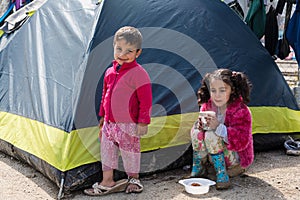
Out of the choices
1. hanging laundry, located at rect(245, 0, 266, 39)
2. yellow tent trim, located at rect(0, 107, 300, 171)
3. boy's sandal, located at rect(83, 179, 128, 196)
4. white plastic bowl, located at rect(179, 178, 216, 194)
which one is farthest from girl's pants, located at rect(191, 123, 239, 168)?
hanging laundry, located at rect(245, 0, 266, 39)

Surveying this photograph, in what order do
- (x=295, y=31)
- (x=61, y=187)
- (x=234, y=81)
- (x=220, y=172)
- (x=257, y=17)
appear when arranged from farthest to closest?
(x=257, y=17)
(x=295, y=31)
(x=234, y=81)
(x=220, y=172)
(x=61, y=187)

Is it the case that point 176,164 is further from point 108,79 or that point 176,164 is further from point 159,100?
point 108,79

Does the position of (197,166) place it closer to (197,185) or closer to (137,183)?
(197,185)

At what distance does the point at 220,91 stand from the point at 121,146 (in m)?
0.77

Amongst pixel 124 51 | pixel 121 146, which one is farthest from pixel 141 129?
pixel 124 51

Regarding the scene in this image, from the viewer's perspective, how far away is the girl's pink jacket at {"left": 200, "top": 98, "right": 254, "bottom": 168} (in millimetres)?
3107

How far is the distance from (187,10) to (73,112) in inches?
51.7

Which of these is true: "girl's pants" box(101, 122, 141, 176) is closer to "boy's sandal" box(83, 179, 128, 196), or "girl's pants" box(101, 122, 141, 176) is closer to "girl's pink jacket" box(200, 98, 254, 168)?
"boy's sandal" box(83, 179, 128, 196)

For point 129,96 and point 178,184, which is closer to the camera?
point 129,96

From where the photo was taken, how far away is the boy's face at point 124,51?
3029 mm

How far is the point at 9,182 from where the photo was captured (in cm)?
338

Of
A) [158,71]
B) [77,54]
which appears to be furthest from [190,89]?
[77,54]

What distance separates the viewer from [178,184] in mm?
3281

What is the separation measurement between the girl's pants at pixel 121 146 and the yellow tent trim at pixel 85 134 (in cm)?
9
